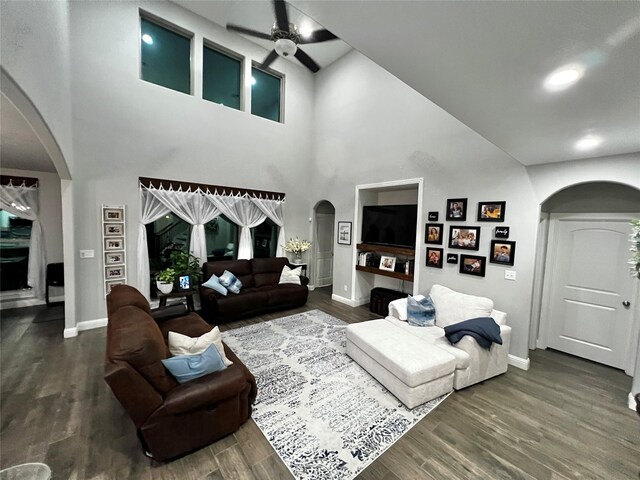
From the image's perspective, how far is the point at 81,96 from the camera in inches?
158

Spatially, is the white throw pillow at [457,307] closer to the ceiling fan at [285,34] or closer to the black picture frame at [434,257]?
the black picture frame at [434,257]

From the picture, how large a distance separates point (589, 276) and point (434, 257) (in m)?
1.84

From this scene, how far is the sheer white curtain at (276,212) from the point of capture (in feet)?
19.4

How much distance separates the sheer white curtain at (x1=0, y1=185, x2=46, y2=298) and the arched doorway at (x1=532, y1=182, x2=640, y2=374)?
8.29 meters

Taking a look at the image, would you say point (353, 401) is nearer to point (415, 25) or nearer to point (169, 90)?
point (415, 25)

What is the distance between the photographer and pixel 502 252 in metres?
3.51

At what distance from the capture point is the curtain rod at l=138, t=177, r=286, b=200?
461 cm

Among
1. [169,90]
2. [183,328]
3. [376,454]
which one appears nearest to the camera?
[376,454]

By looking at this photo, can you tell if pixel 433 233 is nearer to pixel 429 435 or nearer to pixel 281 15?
pixel 429 435

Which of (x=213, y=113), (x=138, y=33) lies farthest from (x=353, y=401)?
(x=138, y=33)

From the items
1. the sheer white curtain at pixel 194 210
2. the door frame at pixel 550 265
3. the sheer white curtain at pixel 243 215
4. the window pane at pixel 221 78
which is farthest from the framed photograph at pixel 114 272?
the door frame at pixel 550 265

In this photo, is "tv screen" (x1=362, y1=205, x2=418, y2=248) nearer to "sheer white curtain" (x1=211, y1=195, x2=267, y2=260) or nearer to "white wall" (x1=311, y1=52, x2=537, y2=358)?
"white wall" (x1=311, y1=52, x2=537, y2=358)

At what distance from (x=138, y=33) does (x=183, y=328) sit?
16.3ft

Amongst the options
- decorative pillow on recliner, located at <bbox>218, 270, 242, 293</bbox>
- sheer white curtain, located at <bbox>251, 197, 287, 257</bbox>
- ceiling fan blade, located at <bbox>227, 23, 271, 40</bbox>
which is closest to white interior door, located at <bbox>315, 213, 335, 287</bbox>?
sheer white curtain, located at <bbox>251, 197, 287, 257</bbox>
